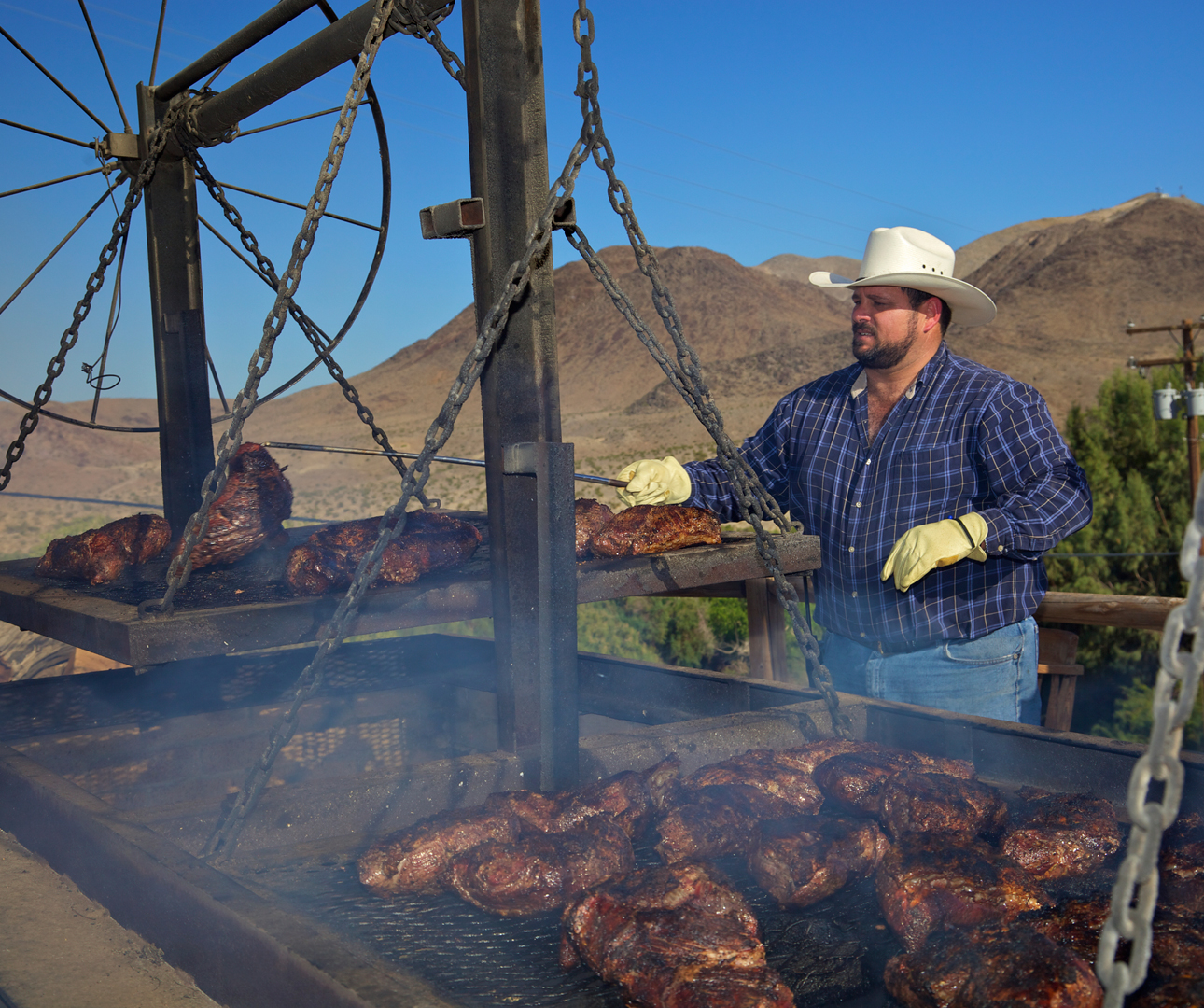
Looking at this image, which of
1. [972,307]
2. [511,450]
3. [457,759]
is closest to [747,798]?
[457,759]

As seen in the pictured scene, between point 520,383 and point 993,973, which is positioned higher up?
point 520,383

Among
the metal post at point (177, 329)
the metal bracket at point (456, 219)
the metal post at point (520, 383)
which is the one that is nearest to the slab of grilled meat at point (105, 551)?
the metal post at point (177, 329)

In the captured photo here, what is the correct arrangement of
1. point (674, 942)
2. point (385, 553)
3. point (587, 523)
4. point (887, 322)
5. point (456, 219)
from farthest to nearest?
point (887, 322), point (587, 523), point (385, 553), point (456, 219), point (674, 942)

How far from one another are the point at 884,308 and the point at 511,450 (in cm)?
175

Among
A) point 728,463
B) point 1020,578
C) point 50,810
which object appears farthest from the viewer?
point 1020,578

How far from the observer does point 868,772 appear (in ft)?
8.70

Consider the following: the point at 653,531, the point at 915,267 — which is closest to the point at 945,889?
the point at 653,531

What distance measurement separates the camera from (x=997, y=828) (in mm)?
2494

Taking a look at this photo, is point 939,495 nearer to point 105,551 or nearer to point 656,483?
point 656,483

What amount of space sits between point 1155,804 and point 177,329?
429 centimetres

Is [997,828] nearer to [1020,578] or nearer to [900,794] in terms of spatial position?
[900,794]

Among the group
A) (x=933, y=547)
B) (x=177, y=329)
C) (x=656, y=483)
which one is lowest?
(x=933, y=547)

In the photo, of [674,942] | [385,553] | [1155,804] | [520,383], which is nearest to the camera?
[1155,804]

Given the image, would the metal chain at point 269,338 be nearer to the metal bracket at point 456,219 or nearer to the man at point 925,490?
the metal bracket at point 456,219
